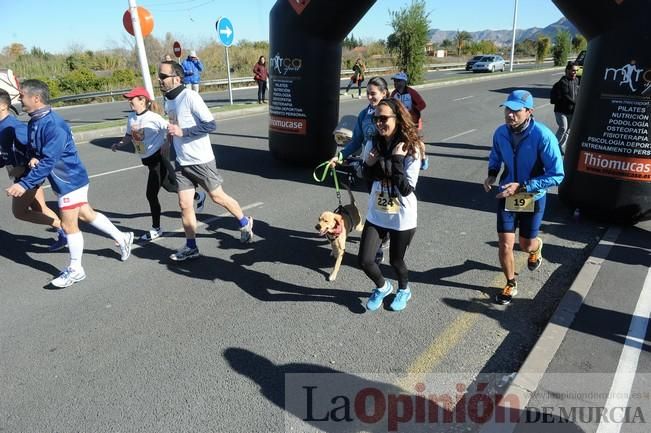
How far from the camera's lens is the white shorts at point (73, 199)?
4332mm

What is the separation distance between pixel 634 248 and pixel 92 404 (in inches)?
219

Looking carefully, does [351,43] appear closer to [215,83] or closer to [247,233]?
[215,83]

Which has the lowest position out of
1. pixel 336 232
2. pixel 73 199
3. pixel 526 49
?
pixel 336 232

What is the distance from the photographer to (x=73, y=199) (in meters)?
4.39

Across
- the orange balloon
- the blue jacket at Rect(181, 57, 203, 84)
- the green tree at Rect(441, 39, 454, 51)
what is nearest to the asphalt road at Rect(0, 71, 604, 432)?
the orange balloon

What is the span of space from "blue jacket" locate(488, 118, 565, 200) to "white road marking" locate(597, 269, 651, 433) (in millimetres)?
1281

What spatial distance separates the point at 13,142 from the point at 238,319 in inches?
127

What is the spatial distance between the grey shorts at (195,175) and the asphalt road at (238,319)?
33.9 inches

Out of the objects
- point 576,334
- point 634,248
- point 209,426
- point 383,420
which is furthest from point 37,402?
point 634,248

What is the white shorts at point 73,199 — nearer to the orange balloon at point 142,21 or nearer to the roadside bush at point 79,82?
the orange balloon at point 142,21

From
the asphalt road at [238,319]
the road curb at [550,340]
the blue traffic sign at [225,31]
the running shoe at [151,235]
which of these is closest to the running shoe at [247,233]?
the asphalt road at [238,319]

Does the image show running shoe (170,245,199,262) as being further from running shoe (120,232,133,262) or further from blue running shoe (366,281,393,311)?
blue running shoe (366,281,393,311)

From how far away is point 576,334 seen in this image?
3410mm

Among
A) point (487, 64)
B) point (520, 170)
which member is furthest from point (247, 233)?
point (487, 64)
